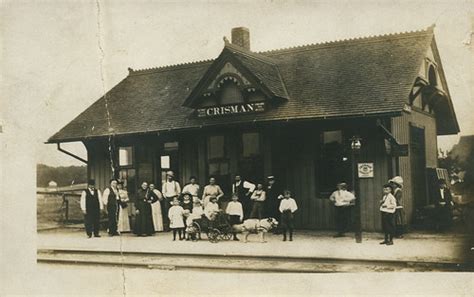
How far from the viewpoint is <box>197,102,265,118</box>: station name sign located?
1345 cm

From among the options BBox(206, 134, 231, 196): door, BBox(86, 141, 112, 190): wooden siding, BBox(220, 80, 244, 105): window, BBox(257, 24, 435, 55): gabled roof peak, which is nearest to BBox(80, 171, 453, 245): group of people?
BBox(206, 134, 231, 196): door

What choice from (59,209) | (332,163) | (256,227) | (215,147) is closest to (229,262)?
(256,227)

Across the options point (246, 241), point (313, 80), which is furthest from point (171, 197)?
point (313, 80)

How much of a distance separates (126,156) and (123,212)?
6.94ft

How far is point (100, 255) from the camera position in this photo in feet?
37.1

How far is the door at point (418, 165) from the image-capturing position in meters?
13.5

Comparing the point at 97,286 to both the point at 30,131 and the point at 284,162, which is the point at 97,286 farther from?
the point at 284,162

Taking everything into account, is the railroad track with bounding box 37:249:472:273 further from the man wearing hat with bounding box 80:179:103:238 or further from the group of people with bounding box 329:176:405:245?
the man wearing hat with bounding box 80:179:103:238

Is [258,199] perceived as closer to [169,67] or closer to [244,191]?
[244,191]

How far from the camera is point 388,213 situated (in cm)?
1113

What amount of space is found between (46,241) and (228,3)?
7.22m

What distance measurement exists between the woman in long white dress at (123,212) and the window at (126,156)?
1.39 meters

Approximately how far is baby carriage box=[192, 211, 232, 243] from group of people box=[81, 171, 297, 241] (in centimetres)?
15

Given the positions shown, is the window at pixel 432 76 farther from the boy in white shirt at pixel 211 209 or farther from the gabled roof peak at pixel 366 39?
the boy in white shirt at pixel 211 209
